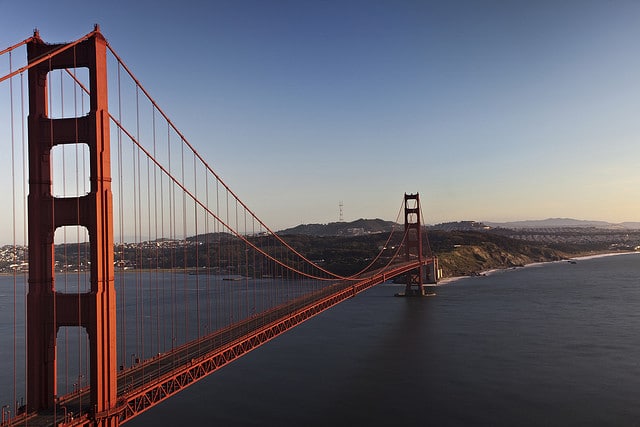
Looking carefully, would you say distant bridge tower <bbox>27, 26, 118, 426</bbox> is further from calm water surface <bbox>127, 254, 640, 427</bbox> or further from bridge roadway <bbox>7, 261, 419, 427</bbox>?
calm water surface <bbox>127, 254, 640, 427</bbox>

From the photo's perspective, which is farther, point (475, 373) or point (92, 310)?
point (475, 373)

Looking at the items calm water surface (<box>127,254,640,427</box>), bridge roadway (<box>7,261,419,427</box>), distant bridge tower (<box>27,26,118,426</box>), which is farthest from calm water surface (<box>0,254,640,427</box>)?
distant bridge tower (<box>27,26,118,426</box>)

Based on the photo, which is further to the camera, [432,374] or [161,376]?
[432,374]

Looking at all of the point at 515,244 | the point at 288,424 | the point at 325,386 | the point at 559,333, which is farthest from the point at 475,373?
the point at 515,244

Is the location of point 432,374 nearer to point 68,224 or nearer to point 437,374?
point 437,374

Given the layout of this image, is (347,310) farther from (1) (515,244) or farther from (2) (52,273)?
(1) (515,244)

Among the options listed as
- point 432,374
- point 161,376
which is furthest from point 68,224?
point 432,374
